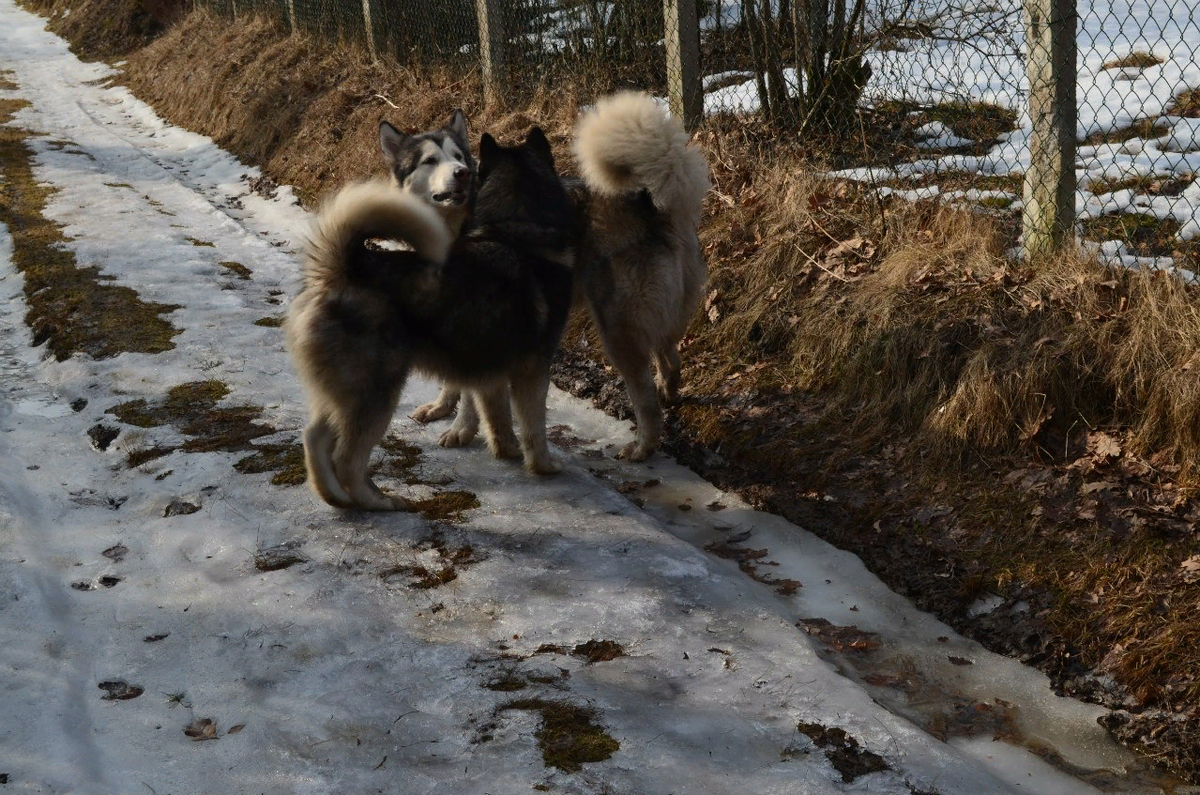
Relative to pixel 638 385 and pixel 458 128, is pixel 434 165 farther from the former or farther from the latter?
pixel 638 385

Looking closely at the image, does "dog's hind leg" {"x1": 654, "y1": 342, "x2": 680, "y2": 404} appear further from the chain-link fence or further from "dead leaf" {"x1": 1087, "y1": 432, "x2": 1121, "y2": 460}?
"dead leaf" {"x1": 1087, "y1": 432, "x2": 1121, "y2": 460}

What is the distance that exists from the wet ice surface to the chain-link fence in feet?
7.55

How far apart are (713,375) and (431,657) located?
105 inches

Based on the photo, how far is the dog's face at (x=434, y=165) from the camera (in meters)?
4.89

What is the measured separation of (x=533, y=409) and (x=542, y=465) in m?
0.28

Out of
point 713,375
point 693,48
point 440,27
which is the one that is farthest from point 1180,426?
point 440,27

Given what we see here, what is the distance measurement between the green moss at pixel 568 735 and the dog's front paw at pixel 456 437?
2.10m

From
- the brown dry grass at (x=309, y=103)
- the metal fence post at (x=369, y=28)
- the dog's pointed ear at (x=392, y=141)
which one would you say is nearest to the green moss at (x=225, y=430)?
the dog's pointed ear at (x=392, y=141)

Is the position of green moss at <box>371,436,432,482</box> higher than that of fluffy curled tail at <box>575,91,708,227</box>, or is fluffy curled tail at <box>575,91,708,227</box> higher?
fluffy curled tail at <box>575,91,708,227</box>

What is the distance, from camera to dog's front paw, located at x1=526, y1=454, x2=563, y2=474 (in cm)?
459

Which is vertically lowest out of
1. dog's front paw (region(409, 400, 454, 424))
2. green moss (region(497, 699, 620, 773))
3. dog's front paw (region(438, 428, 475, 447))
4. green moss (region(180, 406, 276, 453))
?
green moss (region(497, 699, 620, 773))

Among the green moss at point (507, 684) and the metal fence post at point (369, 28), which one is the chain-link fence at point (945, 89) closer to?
the metal fence post at point (369, 28)

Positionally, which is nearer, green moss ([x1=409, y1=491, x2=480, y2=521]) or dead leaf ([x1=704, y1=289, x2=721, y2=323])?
green moss ([x1=409, y1=491, x2=480, y2=521])

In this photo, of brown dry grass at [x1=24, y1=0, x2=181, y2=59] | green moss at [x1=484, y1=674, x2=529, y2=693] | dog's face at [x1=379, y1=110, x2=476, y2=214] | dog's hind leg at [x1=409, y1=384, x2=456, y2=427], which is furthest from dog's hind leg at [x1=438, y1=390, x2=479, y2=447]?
brown dry grass at [x1=24, y1=0, x2=181, y2=59]
